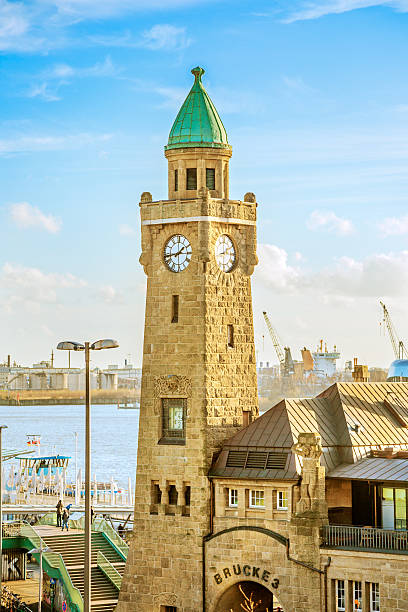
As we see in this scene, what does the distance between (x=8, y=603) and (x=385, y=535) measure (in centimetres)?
2092

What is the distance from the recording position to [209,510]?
53094 millimetres

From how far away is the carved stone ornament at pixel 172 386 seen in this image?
178ft

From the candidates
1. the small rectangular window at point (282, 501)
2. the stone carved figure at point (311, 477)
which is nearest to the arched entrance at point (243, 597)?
the small rectangular window at point (282, 501)

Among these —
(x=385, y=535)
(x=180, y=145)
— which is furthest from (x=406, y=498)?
(x=180, y=145)

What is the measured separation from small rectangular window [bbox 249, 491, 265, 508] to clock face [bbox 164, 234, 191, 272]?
1010cm

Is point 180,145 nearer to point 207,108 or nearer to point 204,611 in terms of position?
point 207,108

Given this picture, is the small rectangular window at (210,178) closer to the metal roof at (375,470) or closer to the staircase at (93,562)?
the metal roof at (375,470)

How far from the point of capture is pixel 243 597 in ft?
176

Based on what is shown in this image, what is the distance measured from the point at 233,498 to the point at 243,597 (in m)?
4.32

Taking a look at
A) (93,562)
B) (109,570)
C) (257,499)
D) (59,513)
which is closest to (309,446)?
(257,499)

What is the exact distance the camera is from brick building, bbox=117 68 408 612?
49781 millimetres

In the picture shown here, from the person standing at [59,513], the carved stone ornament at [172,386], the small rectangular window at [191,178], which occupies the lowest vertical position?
the person standing at [59,513]

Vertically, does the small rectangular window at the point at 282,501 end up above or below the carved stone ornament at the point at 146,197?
below

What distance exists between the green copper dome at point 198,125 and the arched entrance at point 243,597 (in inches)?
735
